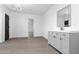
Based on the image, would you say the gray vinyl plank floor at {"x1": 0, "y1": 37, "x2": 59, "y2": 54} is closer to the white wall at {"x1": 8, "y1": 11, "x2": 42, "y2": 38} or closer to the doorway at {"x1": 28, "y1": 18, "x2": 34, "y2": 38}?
the white wall at {"x1": 8, "y1": 11, "x2": 42, "y2": 38}

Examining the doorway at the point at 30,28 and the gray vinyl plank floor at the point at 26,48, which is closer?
the gray vinyl plank floor at the point at 26,48

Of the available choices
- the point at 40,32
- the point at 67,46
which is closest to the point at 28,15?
the point at 40,32

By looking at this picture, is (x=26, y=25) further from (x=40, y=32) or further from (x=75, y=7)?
(x=75, y=7)

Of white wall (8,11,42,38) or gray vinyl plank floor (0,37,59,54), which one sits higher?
white wall (8,11,42,38)

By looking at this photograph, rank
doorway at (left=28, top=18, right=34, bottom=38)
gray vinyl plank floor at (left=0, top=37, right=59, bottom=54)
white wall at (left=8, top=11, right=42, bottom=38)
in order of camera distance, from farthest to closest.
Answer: doorway at (left=28, top=18, right=34, bottom=38) → white wall at (left=8, top=11, right=42, bottom=38) → gray vinyl plank floor at (left=0, top=37, right=59, bottom=54)

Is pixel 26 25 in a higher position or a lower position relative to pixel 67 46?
higher

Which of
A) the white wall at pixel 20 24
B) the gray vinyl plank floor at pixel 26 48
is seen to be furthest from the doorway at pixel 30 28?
the gray vinyl plank floor at pixel 26 48

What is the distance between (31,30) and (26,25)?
119 cm

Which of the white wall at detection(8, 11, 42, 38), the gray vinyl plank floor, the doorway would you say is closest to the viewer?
the gray vinyl plank floor

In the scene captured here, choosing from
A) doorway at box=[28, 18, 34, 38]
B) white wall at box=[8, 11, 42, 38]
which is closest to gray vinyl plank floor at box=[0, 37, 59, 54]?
white wall at box=[8, 11, 42, 38]

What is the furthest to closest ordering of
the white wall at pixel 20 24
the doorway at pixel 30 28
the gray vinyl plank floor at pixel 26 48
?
the doorway at pixel 30 28, the white wall at pixel 20 24, the gray vinyl plank floor at pixel 26 48

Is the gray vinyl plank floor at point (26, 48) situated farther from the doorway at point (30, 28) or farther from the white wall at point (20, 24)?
the doorway at point (30, 28)

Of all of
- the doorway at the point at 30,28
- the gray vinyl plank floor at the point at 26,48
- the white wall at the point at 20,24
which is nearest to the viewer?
the gray vinyl plank floor at the point at 26,48

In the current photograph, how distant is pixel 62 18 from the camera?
4609 millimetres
